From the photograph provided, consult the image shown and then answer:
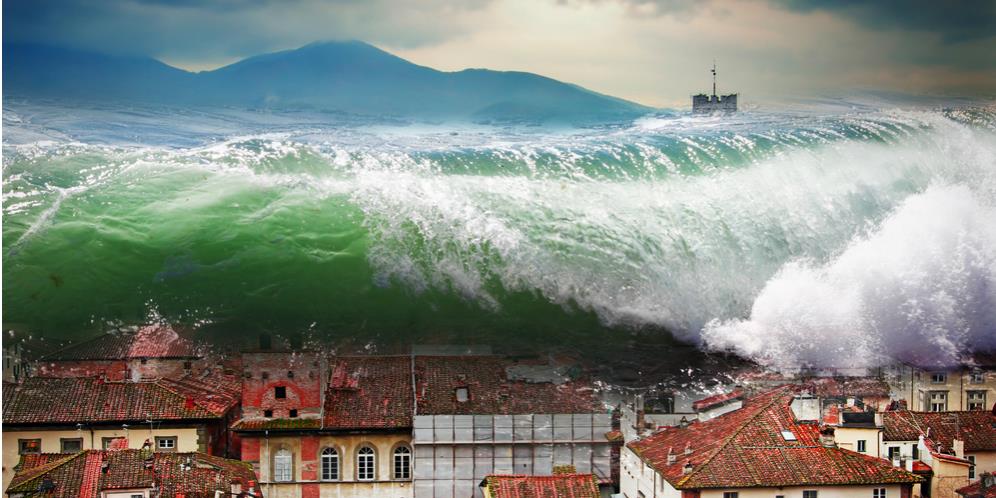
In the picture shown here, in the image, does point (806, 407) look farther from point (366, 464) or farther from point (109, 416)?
point (109, 416)

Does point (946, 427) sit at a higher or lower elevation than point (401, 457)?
higher

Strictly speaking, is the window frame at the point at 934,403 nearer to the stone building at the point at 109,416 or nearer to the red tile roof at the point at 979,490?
the red tile roof at the point at 979,490

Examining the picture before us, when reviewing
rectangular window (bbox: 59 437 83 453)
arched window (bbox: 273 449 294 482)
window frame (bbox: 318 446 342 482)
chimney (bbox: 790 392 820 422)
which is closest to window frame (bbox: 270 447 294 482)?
arched window (bbox: 273 449 294 482)

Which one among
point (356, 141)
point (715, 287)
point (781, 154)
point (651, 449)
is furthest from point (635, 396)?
point (356, 141)

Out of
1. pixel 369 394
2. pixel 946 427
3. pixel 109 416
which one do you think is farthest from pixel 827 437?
pixel 109 416

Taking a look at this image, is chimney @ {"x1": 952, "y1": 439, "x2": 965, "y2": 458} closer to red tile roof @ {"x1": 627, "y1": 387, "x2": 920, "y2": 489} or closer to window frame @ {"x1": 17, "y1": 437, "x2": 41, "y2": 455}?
red tile roof @ {"x1": 627, "y1": 387, "x2": 920, "y2": 489}

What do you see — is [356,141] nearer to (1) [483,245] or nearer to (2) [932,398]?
(1) [483,245]
